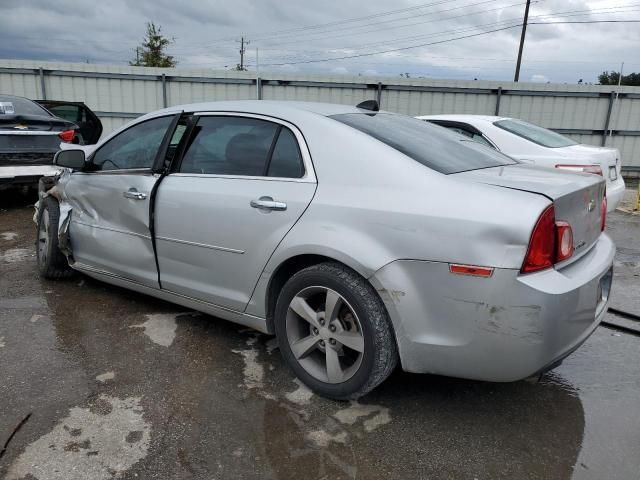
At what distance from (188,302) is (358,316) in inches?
54.1

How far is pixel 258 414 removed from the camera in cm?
265

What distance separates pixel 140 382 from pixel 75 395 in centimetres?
33

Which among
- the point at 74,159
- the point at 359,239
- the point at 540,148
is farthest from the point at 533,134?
the point at 74,159

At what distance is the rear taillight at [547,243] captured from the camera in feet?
7.13

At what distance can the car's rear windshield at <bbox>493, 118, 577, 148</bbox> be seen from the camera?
638cm

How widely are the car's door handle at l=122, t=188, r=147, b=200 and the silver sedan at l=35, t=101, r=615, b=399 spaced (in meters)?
0.01

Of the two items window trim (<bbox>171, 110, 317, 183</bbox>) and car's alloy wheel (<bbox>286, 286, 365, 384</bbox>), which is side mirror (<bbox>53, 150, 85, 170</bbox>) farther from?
car's alloy wheel (<bbox>286, 286, 365, 384</bbox>)

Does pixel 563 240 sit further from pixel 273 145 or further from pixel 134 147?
pixel 134 147

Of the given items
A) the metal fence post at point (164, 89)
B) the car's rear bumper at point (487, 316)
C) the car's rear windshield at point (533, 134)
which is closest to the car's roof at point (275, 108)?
the car's rear bumper at point (487, 316)

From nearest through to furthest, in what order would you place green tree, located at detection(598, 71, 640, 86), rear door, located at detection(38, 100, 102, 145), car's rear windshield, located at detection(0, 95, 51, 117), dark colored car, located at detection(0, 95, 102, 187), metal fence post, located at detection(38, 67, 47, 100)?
dark colored car, located at detection(0, 95, 102, 187), car's rear windshield, located at detection(0, 95, 51, 117), rear door, located at detection(38, 100, 102, 145), metal fence post, located at detection(38, 67, 47, 100), green tree, located at detection(598, 71, 640, 86)

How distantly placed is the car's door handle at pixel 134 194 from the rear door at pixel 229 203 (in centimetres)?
17

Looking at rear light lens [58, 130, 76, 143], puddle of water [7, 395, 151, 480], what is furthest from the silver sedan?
rear light lens [58, 130, 76, 143]

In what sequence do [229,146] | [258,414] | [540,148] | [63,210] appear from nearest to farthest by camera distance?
[258,414] → [229,146] → [63,210] → [540,148]

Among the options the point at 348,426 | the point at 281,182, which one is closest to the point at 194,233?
the point at 281,182
